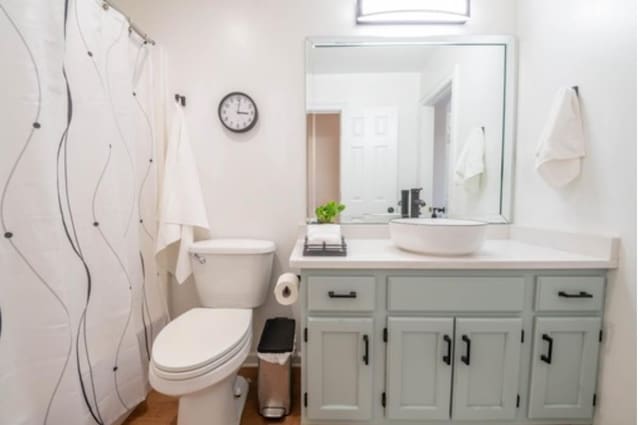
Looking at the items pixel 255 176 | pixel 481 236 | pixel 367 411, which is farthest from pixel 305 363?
pixel 255 176

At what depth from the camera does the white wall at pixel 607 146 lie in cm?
102

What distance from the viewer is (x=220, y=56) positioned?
1.62m

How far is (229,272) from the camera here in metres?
1.47

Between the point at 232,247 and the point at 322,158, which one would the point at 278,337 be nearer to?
the point at 232,247

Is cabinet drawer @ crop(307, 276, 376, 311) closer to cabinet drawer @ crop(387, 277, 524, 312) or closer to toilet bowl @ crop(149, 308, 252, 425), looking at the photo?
cabinet drawer @ crop(387, 277, 524, 312)

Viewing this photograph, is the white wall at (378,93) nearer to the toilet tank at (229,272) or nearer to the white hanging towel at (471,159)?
the white hanging towel at (471,159)

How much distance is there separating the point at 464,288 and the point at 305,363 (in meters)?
0.72

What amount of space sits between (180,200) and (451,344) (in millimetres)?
1483

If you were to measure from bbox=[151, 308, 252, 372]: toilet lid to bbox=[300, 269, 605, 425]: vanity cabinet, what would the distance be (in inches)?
12.8

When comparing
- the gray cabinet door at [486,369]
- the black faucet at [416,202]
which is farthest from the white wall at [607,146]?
the black faucet at [416,202]

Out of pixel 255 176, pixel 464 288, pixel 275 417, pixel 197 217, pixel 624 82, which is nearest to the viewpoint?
pixel 624 82

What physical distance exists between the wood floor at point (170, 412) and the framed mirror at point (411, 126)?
1014 mm

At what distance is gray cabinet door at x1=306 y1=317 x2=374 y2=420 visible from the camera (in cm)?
115

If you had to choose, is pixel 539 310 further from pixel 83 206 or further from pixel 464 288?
pixel 83 206
